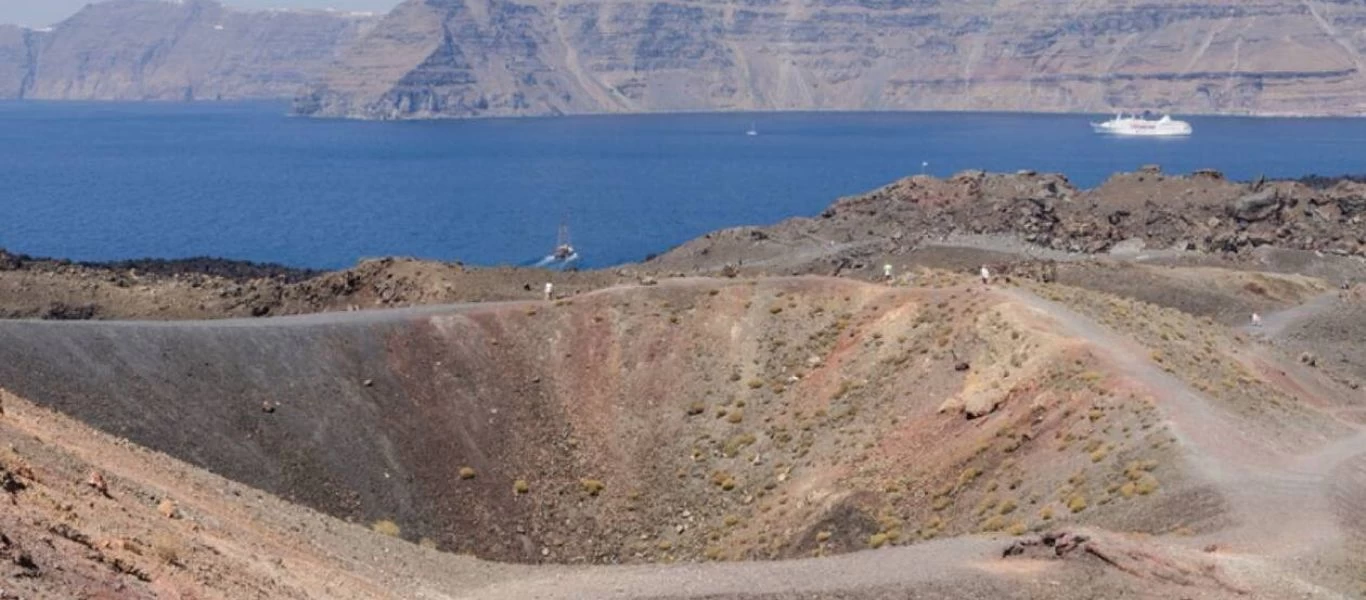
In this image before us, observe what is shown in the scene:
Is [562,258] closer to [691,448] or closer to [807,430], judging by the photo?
[691,448]

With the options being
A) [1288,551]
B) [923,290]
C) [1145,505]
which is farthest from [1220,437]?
[923,290]

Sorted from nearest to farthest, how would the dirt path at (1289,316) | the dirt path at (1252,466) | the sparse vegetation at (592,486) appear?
the dirt path at (1252,466) < the sparse vegetation at (592,486) < the dirt path at (1289,316)

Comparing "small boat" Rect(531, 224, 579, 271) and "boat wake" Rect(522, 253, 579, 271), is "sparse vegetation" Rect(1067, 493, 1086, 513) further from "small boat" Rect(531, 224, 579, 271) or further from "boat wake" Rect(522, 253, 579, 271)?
"boat wake" Rect(522, 253, 579, 271)

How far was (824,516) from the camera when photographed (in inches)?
1626

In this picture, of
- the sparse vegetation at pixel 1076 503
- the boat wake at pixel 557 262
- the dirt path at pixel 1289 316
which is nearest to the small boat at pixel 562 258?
the boat wake at pixel 557 262

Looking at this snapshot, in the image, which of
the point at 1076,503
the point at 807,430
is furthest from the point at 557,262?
the point at 1076,503

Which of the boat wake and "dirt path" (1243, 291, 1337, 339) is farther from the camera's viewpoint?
the boat wake

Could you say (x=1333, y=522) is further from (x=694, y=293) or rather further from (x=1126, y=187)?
(x=1126, y=187)

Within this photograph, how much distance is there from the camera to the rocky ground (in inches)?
1156

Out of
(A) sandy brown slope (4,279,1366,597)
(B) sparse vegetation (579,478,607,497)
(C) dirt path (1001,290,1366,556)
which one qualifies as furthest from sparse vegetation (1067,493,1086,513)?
(B) sparse vegetation (579,478,607,497)

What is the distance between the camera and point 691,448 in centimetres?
4972

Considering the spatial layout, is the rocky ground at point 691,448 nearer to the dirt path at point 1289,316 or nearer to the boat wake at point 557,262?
the dirt path at point 1289,316

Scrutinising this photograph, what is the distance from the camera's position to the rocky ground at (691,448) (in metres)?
29.4

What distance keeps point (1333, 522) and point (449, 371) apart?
2951cm
